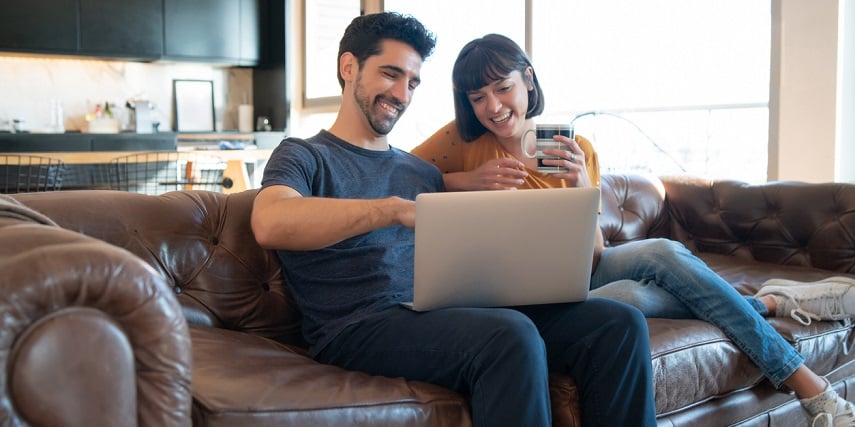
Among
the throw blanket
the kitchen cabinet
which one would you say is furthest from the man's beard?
the kitchen cabinet

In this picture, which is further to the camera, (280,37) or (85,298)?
(280,37)

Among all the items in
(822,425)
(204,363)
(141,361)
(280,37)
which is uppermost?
(280,37)

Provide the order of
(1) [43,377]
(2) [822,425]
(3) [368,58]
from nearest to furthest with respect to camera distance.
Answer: (1) [43,377] → (2) [822,425] → (3) [368,58]

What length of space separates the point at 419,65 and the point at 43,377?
136 centimetres

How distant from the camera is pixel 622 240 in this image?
2922 millimetres

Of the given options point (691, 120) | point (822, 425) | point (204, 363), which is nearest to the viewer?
point (204, 363)

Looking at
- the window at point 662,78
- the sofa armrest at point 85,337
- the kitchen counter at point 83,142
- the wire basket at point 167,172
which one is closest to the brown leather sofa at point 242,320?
the sofa armrest at point 85,337

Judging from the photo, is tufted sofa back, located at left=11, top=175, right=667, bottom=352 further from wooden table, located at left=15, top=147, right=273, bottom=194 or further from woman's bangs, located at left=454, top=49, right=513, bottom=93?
wooden table, located at left=15, top=147, right=273, bottom=194

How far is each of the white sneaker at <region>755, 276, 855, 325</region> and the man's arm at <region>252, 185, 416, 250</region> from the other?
1.18 m

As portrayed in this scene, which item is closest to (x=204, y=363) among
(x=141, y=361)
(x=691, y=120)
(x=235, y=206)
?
(x=141, y=361)

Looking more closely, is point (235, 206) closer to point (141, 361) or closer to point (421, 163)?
point (421, 163)

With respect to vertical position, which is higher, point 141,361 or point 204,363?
point 141,361

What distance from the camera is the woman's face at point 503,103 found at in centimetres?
217

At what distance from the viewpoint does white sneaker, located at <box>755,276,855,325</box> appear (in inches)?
84.5
